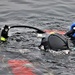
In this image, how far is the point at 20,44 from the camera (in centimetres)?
864

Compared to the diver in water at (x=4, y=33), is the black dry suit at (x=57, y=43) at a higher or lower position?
lower

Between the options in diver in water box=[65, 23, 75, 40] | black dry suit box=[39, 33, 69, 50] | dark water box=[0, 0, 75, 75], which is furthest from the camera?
diver in water box=[65, 23, 75, 40]

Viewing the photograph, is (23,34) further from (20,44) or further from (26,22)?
(26,22)

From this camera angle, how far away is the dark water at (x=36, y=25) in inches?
284

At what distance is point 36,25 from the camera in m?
11.0

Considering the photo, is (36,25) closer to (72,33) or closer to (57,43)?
(72,33)

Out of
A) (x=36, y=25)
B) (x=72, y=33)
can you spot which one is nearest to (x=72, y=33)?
(x=72, y=33)

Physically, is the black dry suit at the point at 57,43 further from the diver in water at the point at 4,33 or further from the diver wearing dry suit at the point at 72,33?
the diver in water at the point at 4,33

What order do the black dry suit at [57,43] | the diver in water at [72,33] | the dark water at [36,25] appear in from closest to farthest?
the dark water at [36,25] < the black dry suit at [57,43] < the diver in water at [72,33]

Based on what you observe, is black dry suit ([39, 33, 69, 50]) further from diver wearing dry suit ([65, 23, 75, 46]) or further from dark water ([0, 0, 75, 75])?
diver wearing dry suit ([65, 23, 75, 46])

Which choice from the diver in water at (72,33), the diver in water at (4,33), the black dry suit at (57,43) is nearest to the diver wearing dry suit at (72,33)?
the diver in water at (72,33)

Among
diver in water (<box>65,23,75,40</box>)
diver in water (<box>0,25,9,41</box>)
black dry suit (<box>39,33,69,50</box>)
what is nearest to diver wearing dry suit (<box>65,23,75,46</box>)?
diver in water (<box>65,23,75,40</box>)

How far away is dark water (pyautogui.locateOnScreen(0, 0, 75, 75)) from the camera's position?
23.7 ft

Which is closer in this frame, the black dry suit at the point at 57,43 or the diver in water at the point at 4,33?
the black dry suit at the point at 57,43
